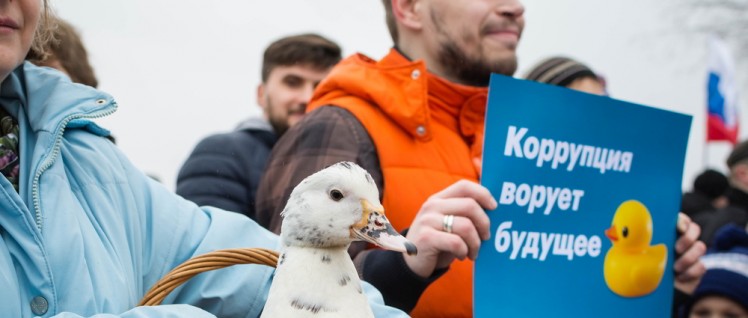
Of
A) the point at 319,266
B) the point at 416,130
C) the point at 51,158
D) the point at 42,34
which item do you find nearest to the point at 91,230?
the point at 51,158

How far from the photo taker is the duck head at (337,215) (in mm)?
1512

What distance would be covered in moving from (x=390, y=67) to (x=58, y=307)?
3.98 feet

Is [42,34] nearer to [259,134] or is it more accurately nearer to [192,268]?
[192,268]

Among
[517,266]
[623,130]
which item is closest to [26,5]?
[517,266]

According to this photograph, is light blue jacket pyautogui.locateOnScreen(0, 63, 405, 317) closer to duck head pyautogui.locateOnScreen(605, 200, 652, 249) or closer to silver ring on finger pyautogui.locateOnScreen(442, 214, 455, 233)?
silver ring on finger pyautogui.locateOnScreen(442, 214, 455, 233)

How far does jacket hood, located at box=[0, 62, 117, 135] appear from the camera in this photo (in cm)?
174

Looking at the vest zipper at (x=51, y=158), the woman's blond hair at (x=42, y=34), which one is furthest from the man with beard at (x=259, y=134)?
the vest zipper at (x=51, y=158)

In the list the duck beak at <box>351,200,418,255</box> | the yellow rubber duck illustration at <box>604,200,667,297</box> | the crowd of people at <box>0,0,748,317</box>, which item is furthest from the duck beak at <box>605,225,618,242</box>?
the duck beak at <box>351,200,418,255</box>

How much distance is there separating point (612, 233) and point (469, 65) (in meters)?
0.59

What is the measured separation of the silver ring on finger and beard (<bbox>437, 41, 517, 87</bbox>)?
0.66m

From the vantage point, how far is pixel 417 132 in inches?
95.0

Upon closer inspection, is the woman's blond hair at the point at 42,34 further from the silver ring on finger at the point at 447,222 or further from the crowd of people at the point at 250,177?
the silver ring on finger at the point at 447,222

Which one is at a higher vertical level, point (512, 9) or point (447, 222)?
point (512, 9)

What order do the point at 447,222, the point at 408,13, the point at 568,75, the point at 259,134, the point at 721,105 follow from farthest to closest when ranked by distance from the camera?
the point at 721,105, the point at 259,134, the point at 568,75, the point at 408,13, the point at 447,222
